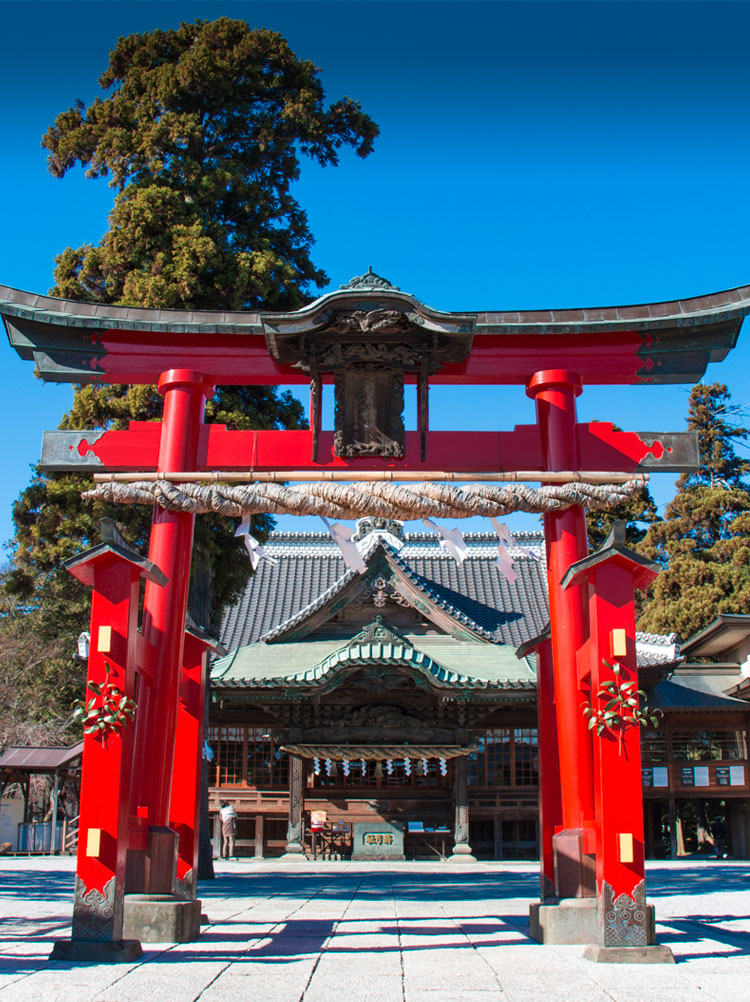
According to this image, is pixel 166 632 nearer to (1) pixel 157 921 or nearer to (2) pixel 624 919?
(1) pixel 157 921

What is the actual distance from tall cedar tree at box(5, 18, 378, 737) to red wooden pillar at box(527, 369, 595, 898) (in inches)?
217

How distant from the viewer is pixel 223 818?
18.4 metres

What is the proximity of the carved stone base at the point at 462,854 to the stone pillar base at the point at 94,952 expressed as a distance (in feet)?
40.5

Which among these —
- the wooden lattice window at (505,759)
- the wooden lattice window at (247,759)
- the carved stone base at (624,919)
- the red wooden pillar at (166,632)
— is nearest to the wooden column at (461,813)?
the wooden lattice window at (505,759)

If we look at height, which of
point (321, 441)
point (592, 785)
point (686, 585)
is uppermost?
point (686, 585)

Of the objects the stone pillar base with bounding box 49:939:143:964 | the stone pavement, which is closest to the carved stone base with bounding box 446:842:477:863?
the stone pavement

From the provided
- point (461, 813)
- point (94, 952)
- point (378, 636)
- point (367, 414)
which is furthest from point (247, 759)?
point (94, 952)

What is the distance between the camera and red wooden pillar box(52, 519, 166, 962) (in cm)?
607

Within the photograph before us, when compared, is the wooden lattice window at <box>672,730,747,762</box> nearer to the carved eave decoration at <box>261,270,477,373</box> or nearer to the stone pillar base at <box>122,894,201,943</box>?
the carved eave decoration at <box>261,270,477,373</box>

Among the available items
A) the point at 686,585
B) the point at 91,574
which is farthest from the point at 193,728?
the point at 686,585

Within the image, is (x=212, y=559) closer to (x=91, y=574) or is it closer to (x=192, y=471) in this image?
(x=192, y=471)

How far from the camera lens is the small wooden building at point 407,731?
17.5 meters

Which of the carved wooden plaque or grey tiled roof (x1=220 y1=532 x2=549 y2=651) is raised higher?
grey tiled roof (x1=220 y1=532 x2=549 y2=651)

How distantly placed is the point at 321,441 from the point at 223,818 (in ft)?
41.2
